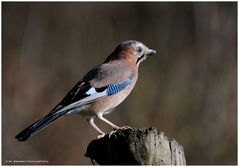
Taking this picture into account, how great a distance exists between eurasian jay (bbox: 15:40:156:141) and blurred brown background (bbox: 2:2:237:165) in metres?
2.35

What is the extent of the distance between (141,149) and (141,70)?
6415mm

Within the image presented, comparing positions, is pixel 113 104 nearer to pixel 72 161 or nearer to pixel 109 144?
pixel 109 144

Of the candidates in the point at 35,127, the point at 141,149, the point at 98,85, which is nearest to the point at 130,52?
the point at 98,85

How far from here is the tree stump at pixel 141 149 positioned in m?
4.36

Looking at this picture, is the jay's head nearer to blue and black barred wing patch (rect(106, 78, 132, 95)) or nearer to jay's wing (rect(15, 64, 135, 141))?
jay's wing (rect(15, 64, 135, 141))

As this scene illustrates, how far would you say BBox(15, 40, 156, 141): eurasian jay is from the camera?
6.16 m

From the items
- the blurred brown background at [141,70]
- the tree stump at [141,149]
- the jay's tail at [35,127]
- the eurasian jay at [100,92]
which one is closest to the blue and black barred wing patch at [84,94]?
the eurasian jay at [100,92]

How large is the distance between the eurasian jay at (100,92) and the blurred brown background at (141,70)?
235 centimetres

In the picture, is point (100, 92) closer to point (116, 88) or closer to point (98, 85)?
point (98, 85)

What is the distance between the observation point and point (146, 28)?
1122 cm

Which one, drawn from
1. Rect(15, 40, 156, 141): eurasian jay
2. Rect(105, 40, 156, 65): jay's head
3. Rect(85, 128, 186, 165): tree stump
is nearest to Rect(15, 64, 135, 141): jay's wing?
Rect(15, 40, 156, 141): eurasian jay

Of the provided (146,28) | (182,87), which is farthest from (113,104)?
(146,28)

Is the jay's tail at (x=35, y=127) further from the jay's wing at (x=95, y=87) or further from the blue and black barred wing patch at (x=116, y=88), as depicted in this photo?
the blue and black barred wing patch at (x=116, y=88)

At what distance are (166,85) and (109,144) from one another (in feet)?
19.0
